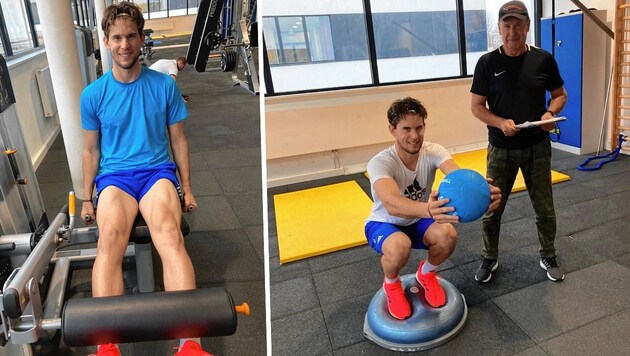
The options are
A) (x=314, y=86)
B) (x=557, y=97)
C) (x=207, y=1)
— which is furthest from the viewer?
(x=207, y=1)

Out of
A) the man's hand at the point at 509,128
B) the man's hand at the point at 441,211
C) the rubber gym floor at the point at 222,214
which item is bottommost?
the rubber gym floor at the point at 222,214

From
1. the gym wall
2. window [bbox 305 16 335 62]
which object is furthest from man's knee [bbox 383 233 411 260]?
window [bbox 305 16 335 62]

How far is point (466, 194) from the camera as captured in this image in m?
1.58

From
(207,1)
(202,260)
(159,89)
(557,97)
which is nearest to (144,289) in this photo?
(202,260)

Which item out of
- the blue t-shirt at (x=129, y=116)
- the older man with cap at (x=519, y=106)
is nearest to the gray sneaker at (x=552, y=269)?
the older man with cap at (x=519, y=106)

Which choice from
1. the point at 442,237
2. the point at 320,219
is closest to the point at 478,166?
the point at 320,219

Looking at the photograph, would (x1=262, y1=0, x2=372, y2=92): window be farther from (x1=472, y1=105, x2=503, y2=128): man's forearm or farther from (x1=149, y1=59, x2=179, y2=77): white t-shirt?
(x1=472, y1=105, x2=503, y2=128): man's forearm

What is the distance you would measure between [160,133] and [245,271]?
A: 0.84 meters

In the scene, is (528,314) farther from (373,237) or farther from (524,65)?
(524,65)

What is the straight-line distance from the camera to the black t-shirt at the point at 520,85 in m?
2.05

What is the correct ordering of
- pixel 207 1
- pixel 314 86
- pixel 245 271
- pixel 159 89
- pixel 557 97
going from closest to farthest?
1. pixel 159 89
2. pixel 557 97
3. pixel 245 271
4. pixel 314 86
5. pixel 207 1

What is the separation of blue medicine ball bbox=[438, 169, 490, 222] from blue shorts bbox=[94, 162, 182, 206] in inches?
41.1

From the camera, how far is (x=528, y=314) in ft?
6.64

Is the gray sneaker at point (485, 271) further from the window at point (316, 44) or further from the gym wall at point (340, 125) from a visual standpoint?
the window at point (316, 44)
